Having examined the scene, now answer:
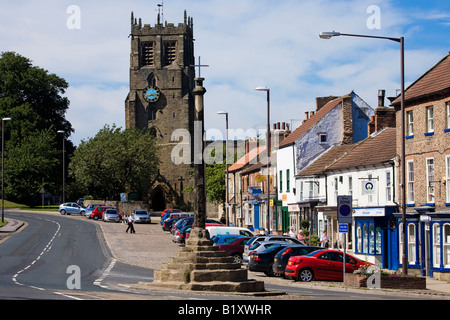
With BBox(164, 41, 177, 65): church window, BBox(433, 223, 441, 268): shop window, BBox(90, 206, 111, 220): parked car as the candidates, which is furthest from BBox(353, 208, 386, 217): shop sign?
BBox(164, 41, 177, 65): church window

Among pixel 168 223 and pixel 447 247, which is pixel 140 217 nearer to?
pixel 168 223

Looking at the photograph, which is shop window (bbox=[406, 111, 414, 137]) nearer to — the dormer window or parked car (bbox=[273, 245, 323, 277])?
parked car (bbox=[273, 245, 323, 277])

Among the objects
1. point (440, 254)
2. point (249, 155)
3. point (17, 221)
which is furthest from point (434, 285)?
point (249, 155)

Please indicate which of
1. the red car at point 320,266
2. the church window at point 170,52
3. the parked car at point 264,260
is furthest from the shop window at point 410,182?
the church window at point 170,52

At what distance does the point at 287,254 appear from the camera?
106 ft

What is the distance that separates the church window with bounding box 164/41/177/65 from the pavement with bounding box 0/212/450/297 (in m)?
52.2

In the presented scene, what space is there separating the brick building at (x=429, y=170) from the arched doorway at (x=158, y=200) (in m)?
77.5

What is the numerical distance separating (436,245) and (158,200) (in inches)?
3258

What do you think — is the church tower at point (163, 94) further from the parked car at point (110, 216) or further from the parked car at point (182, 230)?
the parked car at point (182, 230)

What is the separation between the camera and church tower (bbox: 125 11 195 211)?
11300cm

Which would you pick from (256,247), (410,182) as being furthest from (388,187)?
(256,247)

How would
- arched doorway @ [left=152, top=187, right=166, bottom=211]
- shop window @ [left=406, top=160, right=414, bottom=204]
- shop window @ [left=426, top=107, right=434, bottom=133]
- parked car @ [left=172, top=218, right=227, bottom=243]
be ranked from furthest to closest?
arched doorway @ [left=152, top=187, right=166, bottom=211] → parked car @ [left=172, top=218, right=227, bottom=243] → shop window @ [left=406, top=160, right=414, bottom=204] → shop window @ [left=426, top=107, right=434, bottom=133]

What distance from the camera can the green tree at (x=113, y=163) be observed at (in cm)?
9069
